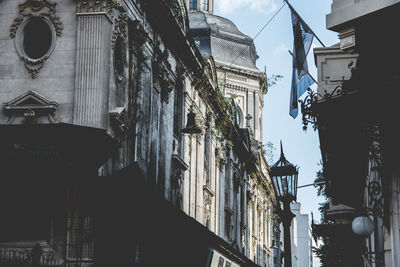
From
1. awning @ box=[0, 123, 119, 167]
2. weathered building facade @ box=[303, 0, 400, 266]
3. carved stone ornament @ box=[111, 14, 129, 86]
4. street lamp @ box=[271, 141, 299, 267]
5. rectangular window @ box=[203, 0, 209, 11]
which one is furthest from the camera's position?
rectangular window @ box=[203, 0, 209, 11]

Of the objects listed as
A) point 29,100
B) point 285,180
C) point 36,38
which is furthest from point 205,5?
point 285,180

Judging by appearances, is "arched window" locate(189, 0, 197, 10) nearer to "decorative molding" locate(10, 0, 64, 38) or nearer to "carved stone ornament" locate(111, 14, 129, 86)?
"carved stone ornament" locate(111, 14, 129, 86)

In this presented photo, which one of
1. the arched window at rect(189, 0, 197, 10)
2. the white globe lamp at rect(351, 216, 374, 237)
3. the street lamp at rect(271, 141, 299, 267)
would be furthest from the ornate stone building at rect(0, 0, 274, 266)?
the arched window at rect(189, 0, 197, 10)

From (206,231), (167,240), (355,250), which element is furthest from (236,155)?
(167,240)

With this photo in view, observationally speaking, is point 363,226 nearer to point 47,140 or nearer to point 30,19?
point 47,140

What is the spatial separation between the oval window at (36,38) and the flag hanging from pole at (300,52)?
22.4 ft

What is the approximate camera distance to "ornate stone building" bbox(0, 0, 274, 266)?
1717cm

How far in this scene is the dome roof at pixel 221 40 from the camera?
55.6 metres

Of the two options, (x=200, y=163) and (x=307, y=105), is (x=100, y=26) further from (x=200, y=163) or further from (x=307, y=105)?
(x=200, y=163)

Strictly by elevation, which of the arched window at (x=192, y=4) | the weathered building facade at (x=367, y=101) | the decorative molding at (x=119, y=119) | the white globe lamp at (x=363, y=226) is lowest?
the white globe lamp at (x=363, y=226)

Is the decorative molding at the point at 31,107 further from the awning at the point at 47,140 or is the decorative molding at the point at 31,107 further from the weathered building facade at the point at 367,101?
the weathered building facade at the point at 367,101


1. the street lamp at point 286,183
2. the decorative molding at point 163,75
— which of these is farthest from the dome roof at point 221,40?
the street lamp at point 286,183

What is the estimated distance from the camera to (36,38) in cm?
2102

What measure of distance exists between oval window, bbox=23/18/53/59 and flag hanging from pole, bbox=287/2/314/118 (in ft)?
22.4
